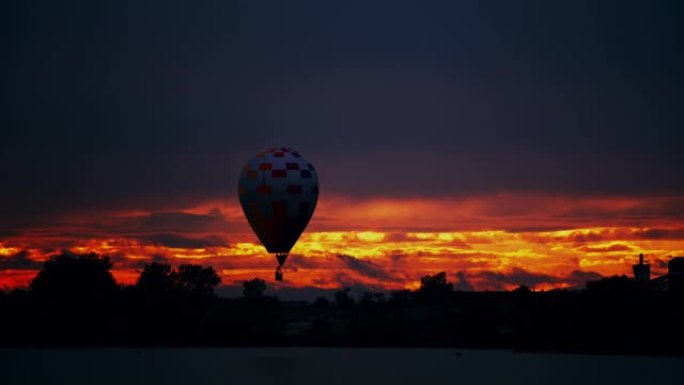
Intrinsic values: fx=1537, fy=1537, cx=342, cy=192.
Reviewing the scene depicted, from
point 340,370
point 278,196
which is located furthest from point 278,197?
point 340,370

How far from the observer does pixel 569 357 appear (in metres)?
193

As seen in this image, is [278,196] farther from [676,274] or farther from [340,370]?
[676,274]

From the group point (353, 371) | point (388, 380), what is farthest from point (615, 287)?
point (388, 380)

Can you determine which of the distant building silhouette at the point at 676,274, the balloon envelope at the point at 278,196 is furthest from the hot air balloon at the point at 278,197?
the distant building silhouette at the point at 676,274

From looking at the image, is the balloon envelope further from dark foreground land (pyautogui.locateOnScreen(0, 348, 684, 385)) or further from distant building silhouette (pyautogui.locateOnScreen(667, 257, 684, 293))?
distant building silhouette (pyautogui.locateOnScreen(667, 257, 684, 293))

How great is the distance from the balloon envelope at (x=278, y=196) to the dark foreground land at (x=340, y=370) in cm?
1322

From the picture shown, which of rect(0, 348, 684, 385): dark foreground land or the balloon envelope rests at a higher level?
the balloon envelope

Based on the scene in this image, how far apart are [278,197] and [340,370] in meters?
30.7

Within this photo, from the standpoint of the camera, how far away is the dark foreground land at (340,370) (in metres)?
140

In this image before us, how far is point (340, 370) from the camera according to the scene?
161500mm

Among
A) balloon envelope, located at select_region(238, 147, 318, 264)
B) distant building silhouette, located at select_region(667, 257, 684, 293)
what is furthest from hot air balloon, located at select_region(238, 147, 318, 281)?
distant building silhouette, located at select_region(667, 257, 684, 293)

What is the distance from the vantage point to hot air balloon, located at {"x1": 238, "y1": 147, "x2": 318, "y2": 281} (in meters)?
138

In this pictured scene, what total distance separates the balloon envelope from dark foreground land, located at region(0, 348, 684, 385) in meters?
13.2

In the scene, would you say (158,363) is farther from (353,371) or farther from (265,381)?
(265,381)
